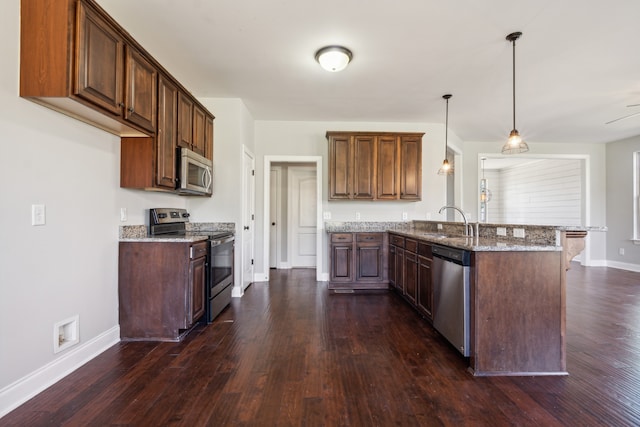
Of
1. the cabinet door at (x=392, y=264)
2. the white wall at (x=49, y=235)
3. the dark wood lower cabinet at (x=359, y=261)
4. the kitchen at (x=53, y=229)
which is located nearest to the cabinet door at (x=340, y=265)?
the dark wood lower cabinet at (x=359, y=261)

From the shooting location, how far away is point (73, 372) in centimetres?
202

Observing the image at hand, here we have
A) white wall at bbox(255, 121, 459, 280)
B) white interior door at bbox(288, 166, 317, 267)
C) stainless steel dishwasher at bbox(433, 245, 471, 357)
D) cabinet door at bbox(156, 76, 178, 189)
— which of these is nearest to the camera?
stainless steel dishwasher at bbox(433, 245, 471, 357)

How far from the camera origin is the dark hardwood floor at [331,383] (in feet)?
5.21

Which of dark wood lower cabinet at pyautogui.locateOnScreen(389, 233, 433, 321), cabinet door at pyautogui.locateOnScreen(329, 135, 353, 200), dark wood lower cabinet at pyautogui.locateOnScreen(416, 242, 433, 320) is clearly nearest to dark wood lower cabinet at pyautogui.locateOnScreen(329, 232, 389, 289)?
dark wood lower cabinet at pyautogui.locateOnScreen(389, 233, 433, 321)

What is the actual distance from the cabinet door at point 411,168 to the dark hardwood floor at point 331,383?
2074 millimetres

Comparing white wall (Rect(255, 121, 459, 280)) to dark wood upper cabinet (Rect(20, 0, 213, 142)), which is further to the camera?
white wall (Rect(255, 121, 459, 280))

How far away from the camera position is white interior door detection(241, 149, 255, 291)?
4.10 metres

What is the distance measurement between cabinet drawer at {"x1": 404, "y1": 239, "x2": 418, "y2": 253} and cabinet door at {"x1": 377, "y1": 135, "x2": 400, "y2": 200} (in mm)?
1144

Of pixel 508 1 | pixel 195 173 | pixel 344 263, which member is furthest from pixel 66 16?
pixel 344 263

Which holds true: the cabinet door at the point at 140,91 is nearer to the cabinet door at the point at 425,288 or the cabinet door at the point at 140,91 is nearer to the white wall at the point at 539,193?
the cabinet door at the point at 425,288

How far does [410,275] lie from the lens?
3346 millimetres

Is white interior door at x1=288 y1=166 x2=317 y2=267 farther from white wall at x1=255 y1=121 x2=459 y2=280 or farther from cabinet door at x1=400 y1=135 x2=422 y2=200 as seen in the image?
cabinet door at x1=400 y1=135 x2=422 y2=200

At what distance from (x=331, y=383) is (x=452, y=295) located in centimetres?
116

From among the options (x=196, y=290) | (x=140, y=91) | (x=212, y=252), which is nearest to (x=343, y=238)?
(x=212, y=252)
